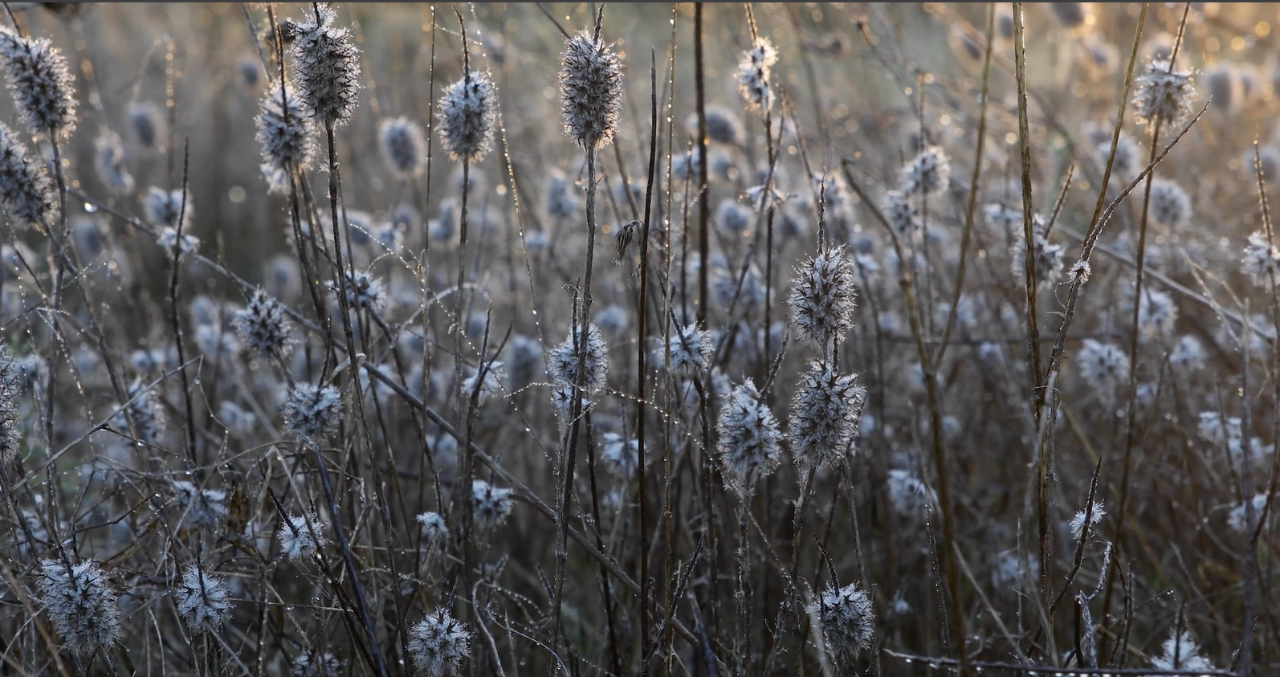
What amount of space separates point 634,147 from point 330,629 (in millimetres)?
Answer: 2800

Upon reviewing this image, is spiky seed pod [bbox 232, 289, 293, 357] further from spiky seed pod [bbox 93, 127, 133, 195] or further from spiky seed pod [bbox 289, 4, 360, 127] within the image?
spiky seed pod [bbox 93, 127, 133, 195]

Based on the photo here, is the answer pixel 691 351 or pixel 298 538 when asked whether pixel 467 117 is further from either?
pixel 298 538

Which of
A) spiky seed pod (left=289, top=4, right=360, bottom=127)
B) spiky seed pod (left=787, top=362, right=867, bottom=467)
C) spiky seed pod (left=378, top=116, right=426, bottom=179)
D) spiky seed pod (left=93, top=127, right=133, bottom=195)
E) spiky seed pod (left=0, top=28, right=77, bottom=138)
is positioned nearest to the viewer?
spiky seed pod (left=787, top=362, right=867, bottom=467)

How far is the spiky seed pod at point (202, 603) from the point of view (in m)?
1.37

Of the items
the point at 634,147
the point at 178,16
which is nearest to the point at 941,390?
the point at 634,147

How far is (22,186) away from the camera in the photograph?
1673 mm

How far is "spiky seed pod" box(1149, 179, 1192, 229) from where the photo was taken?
2746 mm

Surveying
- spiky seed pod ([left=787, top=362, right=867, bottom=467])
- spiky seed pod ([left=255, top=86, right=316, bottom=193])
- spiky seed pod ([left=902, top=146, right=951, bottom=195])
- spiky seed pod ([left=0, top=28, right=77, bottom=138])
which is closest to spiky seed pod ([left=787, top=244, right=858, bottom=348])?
spiky seed pod ([left=787, top=362, right=867, bottom=467])

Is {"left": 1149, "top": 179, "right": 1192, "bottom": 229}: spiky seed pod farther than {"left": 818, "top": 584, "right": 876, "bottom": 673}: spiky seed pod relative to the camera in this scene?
Yes

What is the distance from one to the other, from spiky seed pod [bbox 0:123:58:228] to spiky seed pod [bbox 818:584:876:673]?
4.81 feet

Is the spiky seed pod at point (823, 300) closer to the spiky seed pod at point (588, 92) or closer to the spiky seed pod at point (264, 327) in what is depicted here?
the spiky seed pod at point (588, 92)

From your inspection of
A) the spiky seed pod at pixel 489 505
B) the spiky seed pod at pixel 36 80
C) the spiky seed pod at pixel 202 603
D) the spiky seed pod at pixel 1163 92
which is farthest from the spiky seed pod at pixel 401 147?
the spiky seed pod at pixel 1163 92

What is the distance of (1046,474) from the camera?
1303mm

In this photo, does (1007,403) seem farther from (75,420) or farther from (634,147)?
(75,420)
